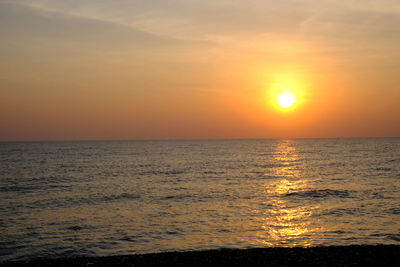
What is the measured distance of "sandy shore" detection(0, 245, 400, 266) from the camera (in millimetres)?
12766

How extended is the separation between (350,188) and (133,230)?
2470 cm

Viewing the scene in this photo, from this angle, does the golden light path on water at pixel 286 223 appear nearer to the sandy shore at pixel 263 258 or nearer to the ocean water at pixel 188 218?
the ocean water at pixel 188 218

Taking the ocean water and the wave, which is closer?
the ocean water

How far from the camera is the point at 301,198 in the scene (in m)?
30.3

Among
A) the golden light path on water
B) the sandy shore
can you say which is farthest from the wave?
the sandy shore

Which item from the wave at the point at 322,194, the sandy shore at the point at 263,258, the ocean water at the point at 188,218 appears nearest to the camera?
the sandy shore at the point at 263,258

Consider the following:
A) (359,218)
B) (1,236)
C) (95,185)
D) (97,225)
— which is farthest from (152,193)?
(359,218)

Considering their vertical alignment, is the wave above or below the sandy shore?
below

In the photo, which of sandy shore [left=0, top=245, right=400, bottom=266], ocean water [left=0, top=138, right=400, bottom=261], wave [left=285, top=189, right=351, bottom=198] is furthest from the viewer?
wave [left=285, top=189, right=351, bottom=198]

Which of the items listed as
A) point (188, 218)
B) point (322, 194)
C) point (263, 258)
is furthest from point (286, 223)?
point (322, 194)

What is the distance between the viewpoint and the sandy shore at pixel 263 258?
12.8 meters

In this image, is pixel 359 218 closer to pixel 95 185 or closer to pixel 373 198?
pixel 373 198

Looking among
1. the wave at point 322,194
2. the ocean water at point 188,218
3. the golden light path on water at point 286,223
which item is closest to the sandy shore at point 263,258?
the ocean water at point 188,218

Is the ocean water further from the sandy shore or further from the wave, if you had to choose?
the sandy shore
